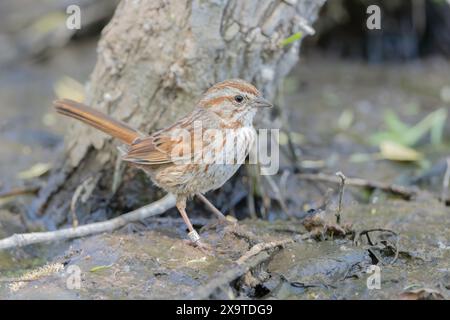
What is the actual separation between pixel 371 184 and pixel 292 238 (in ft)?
4.89

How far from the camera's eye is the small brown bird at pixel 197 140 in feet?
15.5

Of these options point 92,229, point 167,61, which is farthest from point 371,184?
point 92,229

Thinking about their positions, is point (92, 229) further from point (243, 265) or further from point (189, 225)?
point (243, 265)

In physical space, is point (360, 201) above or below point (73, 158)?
below

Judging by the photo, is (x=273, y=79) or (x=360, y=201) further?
(x=360, y=201)

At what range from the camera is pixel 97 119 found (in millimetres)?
5008

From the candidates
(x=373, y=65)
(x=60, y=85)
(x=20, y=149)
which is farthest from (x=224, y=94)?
(x=373, y=65)

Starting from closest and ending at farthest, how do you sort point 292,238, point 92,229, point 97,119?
point 292,238, point 92,229, point 97,119

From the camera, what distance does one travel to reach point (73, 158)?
5547mm

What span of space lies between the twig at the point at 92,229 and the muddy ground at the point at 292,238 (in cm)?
7

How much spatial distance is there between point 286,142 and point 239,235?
1.95m

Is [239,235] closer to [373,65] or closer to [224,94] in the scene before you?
[224,94]

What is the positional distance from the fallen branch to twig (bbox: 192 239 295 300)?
151 centimetres

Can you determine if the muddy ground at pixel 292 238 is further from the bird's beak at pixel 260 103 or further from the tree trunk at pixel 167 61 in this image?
the bird's beak at pixel 260 103
